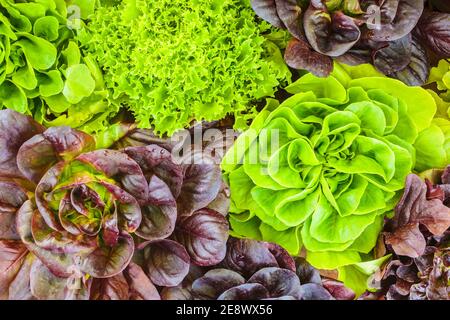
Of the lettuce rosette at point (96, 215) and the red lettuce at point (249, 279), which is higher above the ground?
the lettuce rosette at point (96, 215)

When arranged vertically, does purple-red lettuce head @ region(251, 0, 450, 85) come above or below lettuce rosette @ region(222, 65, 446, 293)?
above

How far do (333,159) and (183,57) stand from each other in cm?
25

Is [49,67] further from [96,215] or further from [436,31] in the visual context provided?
[436,31]

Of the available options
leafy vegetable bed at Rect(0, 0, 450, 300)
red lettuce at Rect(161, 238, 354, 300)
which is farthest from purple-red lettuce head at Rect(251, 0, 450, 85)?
red lettuce at Rect(161, 238, 354, 300)

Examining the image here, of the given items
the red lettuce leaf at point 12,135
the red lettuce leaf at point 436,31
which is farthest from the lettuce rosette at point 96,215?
the red lettuce leaf at point 436,31

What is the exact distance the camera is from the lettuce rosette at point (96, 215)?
33.2 inches

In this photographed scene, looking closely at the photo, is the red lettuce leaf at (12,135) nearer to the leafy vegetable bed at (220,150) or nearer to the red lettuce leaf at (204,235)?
the leafy vegetable bed at (220,150)

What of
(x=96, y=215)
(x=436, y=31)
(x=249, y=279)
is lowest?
(x=249, y=279)

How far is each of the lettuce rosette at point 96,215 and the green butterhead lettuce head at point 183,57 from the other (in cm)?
8

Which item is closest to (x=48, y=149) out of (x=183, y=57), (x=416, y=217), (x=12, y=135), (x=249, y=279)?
(x=12, y=135)

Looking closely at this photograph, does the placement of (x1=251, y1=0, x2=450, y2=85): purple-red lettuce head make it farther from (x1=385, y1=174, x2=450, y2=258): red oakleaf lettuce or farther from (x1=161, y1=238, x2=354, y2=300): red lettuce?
(x1=161, y1=238, x2=354, y2=300): red lettuce

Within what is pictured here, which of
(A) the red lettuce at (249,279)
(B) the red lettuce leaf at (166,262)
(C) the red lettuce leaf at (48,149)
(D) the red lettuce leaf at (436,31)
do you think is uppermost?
(D) the red lettuce leaf at (436,31)

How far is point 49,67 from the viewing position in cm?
87

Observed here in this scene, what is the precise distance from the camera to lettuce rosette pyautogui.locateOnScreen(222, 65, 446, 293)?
2.84 feet
